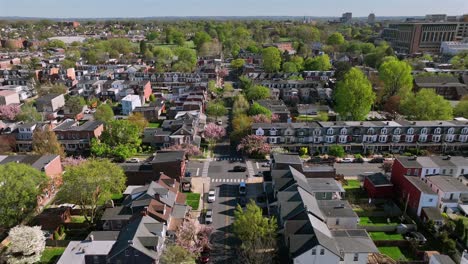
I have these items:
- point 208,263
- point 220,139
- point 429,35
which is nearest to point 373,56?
point 429,35

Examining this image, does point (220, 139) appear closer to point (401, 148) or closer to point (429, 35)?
point (401, 148)

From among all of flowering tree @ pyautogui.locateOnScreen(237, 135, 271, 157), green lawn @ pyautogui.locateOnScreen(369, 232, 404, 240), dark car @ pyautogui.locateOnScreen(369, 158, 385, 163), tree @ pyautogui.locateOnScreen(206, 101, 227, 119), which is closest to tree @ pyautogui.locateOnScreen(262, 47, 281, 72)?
tree @ pyautogui.locateOnScreen(206, 101, 227, 119)

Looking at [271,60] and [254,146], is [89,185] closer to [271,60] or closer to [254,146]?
[254,146]

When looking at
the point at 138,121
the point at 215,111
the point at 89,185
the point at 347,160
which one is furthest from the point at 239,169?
the point at 138,121

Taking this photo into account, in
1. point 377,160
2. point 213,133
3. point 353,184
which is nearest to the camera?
point 353,184

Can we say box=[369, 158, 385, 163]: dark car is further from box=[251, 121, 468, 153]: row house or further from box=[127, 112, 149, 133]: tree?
box=[127, 112, 149, 133]: tree

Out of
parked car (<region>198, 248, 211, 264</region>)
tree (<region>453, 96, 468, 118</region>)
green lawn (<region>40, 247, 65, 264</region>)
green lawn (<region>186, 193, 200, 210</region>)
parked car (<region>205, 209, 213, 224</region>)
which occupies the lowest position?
green lawn (<region>40, 247, 65, 264</region>)
